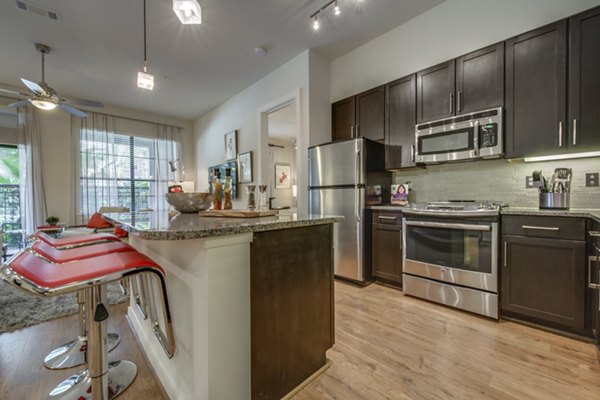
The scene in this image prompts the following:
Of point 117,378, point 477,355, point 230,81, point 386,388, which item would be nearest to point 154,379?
point 117,378

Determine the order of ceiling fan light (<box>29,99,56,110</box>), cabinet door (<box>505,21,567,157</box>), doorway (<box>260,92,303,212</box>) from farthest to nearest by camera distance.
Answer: doorway (<box>260,92,303,212</box>), ceiling fan light (<box>29,99,56,110</box>), cabinet door (<box>505,21,567,157</box>)

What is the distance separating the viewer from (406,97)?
2842mm

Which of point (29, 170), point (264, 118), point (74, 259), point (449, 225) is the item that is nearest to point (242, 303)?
point (74, 259)

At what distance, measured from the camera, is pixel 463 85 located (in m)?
2.44

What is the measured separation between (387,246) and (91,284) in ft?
8.50

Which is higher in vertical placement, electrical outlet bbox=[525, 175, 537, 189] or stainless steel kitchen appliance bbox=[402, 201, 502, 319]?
electrical outlet bbox=[525, 175, 537, 189]

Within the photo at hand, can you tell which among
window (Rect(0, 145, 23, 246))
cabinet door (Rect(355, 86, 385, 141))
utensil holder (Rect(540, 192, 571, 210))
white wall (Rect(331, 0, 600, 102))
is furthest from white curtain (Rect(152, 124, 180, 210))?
utensil holder (Rect(540, 192, 571, 210))

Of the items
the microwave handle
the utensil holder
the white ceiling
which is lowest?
the utensil holder

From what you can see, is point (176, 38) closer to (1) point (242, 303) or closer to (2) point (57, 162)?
(1) point (242, 303)

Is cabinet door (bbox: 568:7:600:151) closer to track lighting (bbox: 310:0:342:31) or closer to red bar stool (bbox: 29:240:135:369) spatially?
track lighting (bbox: 310:0:342:31)

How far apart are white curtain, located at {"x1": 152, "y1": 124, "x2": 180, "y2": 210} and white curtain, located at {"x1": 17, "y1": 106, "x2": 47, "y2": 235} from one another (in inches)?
74.4

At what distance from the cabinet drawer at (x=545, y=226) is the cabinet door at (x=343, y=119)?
1.99 metres

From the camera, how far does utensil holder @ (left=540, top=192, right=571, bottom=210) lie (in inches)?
77.5

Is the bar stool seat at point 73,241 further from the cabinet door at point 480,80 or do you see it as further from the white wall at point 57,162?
the white wall at point 57,162
